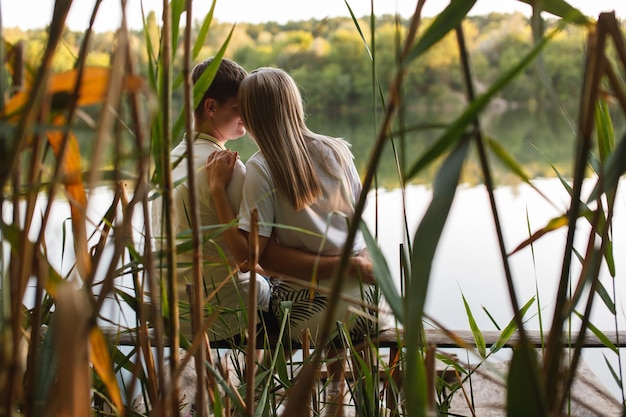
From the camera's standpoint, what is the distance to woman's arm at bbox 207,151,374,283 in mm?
1258

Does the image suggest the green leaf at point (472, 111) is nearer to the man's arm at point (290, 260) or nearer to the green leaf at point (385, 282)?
the green leaf at point (385, 282)

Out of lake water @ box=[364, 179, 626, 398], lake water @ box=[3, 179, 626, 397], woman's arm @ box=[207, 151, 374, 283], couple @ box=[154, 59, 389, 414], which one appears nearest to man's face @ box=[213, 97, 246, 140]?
couple @ box=[154, 59, 389, 414]

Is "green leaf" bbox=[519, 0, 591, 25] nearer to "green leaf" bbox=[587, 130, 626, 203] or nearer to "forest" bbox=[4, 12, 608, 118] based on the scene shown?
"green leaf" bbox=[587, 130, 626, 203]

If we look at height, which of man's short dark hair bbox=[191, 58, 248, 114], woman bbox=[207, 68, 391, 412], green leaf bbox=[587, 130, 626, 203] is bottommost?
green leaf bbox=[587, 130, 626, 203]

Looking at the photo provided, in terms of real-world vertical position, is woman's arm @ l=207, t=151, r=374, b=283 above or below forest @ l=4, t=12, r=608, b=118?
below

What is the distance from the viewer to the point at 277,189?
1315 mm

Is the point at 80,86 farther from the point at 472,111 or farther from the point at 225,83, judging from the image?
the point at 225,83

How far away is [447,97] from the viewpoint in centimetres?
1336

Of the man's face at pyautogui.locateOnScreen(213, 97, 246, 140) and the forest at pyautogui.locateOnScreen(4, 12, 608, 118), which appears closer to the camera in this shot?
the man's face at pyautogui.locateOnScreen(213, 97, 246, 140)

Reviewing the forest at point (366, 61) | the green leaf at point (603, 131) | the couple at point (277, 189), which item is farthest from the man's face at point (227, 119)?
the forest at point (366, 61)

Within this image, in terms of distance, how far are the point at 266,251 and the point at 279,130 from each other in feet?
0.76

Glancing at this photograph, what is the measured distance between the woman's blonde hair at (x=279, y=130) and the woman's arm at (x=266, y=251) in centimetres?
7

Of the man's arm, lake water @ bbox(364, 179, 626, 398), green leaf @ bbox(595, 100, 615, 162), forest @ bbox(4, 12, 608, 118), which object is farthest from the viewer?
forest @ bbox(4, 12, 608, 118)

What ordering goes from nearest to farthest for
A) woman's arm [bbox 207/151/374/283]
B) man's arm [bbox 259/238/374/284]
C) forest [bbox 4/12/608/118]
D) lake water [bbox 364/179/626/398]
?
woman's arm [bbox 207/151/374/283]
man's arm [bbox 259/238/374/284]
lake water [bbox 364/179/626/398]
forest [bbox 4/12/608/118]
